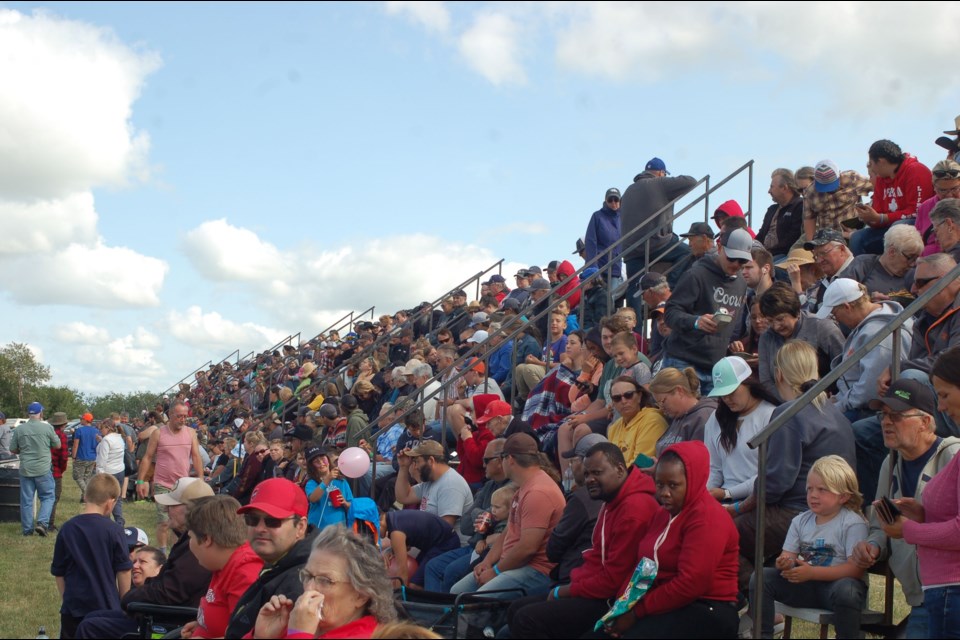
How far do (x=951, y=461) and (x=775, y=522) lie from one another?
147 centimetres

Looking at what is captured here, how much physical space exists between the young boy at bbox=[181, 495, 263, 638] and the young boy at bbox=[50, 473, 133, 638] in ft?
5.35

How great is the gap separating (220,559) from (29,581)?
6.46 meters

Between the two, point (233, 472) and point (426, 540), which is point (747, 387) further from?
point (233, 472)

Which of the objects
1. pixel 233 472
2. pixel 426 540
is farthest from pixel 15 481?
pixel 426 540

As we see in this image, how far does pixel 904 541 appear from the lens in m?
4.88

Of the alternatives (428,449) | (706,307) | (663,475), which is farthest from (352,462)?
(663,475)

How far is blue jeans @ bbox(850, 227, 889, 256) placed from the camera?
9383 mm

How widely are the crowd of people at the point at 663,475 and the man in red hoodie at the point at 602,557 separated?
0.04ft

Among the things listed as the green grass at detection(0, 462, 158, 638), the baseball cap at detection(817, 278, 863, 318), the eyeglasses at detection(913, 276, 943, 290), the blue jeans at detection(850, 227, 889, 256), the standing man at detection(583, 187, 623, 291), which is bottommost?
the green grass at detection(0, 462, 158, 638)

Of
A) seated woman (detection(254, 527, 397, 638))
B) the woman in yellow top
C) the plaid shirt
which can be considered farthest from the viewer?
the plaid shirt

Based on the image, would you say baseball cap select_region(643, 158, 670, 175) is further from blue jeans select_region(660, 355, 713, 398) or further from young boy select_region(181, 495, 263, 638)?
young boy select_region(181, 495, 263, 638)

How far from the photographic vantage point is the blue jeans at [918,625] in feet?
14.6

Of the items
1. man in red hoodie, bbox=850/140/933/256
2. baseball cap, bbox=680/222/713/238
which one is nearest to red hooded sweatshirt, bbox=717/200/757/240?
baseball cap, bbox=680/222/713/238

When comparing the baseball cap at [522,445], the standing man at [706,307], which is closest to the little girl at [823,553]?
the baseball cap at [522,445]
